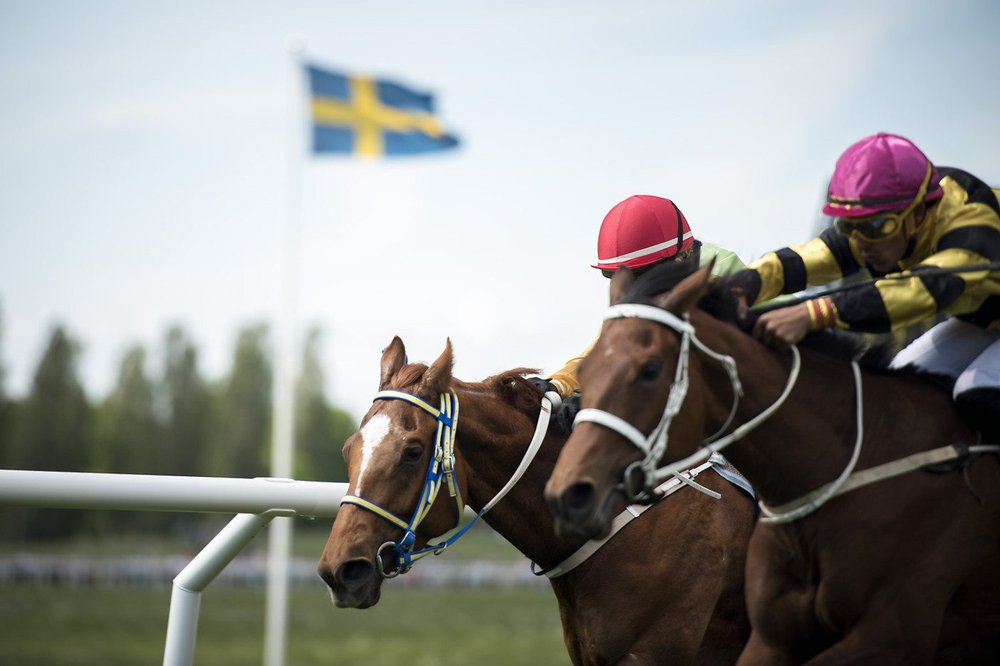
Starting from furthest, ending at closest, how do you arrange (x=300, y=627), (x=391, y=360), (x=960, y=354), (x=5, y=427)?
(x=5, y=427), (x=300, y=627), (x=391, y=360), (x=960, y=354)

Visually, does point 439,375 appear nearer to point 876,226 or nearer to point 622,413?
point 622,413

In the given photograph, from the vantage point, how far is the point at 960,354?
3691 mm

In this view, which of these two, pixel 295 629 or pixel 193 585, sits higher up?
pixel 193 585

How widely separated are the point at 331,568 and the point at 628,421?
1.30 meters

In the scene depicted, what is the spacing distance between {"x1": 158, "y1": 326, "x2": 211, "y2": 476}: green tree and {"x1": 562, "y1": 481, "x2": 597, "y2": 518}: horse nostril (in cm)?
6960

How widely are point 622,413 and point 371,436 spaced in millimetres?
1266

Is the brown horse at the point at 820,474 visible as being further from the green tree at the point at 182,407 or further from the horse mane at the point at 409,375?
the green tree at the point at 182,407

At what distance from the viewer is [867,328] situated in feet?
10.7

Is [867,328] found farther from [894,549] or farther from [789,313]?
[894,549]

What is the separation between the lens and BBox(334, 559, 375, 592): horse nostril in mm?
3697

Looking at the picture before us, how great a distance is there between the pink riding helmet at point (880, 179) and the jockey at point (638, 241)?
41.3 inches

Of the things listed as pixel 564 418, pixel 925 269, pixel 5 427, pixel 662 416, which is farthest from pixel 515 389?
pixel 5 427

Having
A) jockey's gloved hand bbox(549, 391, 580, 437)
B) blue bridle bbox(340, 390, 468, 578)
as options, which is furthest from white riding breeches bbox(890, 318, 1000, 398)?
blue bridle bbox(340, 390, 468, 578)

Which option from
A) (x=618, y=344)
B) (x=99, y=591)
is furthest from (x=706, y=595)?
(x=99, y=591)
